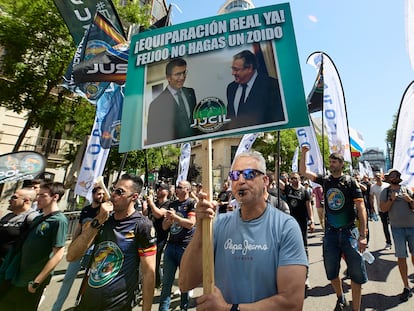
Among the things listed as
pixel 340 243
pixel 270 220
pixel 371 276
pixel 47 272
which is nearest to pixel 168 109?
pixel 270 220

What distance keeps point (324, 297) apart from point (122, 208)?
402 centimetres

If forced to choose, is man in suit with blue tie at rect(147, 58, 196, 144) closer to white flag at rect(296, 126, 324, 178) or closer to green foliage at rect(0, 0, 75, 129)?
white flag at rect(296, 126, 324, 178)

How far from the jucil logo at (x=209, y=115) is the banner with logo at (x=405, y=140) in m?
4.33

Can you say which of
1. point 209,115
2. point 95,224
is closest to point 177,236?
point 95,224

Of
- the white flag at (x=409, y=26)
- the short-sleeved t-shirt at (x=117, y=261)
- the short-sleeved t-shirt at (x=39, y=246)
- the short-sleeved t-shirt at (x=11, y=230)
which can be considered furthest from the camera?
the white flag at (x=409, y=26)

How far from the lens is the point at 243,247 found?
1.71 meters

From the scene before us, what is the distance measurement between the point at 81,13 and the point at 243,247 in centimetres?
581

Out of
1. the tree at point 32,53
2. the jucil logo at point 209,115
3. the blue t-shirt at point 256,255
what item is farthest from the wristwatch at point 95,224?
the tree at point 32,53

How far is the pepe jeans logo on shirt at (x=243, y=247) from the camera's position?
1.66 m

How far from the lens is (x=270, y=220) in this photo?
5.81 ft

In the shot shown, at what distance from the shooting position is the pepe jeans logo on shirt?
1.66 m

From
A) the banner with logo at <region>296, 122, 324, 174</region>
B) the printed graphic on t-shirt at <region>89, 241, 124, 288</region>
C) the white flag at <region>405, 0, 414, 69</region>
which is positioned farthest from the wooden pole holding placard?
the banner with logo at <region>296, 122, 324, 174</region>

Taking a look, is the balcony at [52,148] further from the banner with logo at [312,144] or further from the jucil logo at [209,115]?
the jucil logo at [209,115]

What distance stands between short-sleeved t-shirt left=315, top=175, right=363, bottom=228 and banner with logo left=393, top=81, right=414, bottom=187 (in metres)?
1.42
